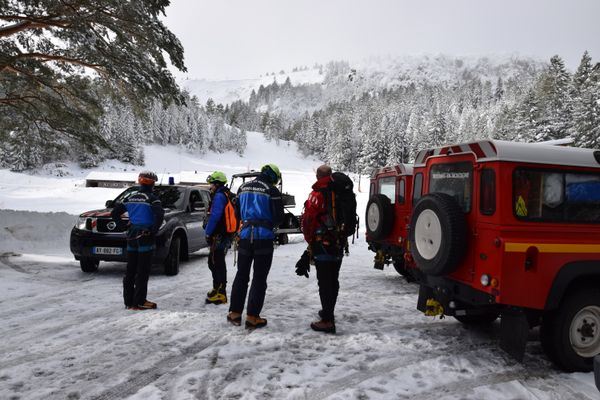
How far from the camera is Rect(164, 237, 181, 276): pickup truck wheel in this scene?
26.8 ft

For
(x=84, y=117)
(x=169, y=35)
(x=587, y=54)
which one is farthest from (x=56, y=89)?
(x=587, y=54)

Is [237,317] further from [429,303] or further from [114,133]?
[114,133]

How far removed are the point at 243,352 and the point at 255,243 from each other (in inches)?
52.2

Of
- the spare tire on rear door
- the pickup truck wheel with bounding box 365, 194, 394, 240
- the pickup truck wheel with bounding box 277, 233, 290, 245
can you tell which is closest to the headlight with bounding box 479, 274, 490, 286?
the spare tire on rear door

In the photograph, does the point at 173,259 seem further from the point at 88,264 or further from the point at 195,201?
the point at 195,201

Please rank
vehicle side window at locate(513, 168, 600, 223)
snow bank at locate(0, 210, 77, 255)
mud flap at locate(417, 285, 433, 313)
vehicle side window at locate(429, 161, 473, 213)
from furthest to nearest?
snow bank at locate(0, 210, 77, 255)
mud flap at locate(417, 285, 433, 313)
vehicle side window at locate(429, 161, 473, 213)
vehicle side window at locate(513, 168, 600, 223)

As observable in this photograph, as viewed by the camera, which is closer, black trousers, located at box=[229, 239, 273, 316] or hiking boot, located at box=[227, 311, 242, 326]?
black trousers, located at box=[229, 239, 273, 316]

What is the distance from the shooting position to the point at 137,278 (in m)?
5.77

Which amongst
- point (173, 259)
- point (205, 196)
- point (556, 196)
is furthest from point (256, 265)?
point (205, 196)

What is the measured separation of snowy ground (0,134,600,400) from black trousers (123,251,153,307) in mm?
218

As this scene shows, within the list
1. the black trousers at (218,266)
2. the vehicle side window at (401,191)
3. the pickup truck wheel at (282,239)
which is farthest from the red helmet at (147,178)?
the pickup truck wheel at (282,239)

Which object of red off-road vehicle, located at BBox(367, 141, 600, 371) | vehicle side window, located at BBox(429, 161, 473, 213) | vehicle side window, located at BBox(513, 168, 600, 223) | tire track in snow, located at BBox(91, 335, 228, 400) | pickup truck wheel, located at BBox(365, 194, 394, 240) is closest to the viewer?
tire track in snow, located at BBox(91, 335, 228, 400)

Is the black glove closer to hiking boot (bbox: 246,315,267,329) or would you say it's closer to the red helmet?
hiking boot (bbox: 246,315,267,329)

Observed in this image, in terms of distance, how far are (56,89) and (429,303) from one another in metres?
12.4
